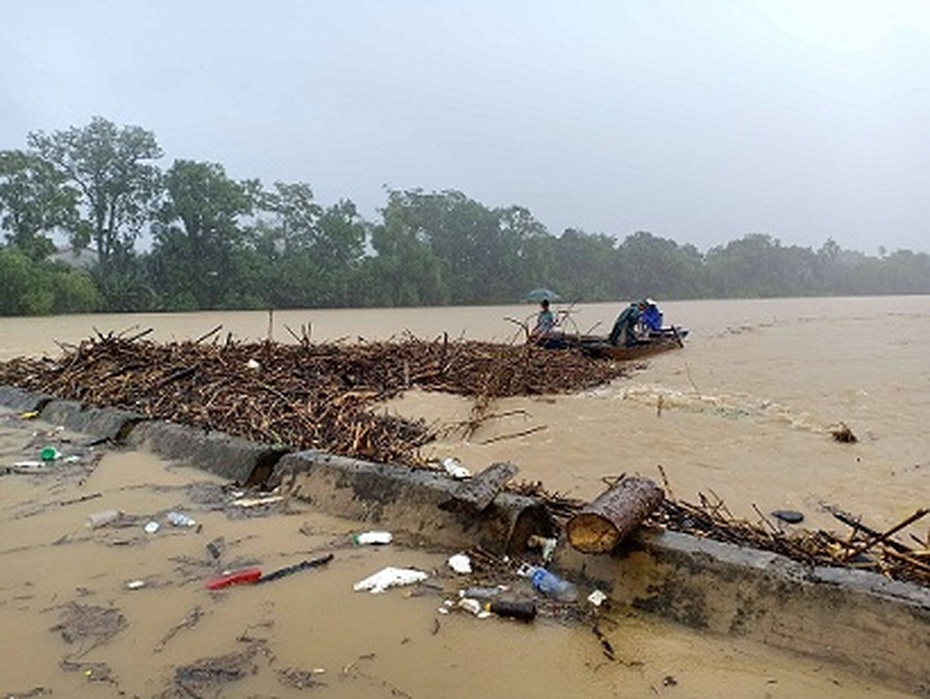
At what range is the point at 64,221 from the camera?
36281 millimetres

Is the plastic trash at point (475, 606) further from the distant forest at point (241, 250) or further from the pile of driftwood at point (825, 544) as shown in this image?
the distant forest at point (241, 250)

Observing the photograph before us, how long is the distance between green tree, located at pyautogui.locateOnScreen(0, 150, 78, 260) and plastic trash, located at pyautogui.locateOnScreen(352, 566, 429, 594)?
37.9m

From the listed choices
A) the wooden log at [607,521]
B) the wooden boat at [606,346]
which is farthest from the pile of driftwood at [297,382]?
the wooden boat at [606,346]

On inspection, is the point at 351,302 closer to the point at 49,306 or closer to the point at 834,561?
the point at 49,306

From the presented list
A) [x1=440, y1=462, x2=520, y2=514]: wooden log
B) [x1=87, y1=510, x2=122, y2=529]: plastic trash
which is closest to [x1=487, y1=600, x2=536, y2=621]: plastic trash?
[x1=440, y1=462, x2=520, y2=514]: wooden log

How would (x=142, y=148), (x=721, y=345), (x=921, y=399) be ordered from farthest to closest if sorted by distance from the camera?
(x=142, y=148), (x=721, y=345), (x=921, y=399)

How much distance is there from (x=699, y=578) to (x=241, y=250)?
42.3m

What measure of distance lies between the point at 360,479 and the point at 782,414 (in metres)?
6.90

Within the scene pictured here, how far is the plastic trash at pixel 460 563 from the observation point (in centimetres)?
328

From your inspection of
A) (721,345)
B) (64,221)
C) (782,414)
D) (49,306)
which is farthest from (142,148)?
(782,414)

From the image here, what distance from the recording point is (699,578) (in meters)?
2.87

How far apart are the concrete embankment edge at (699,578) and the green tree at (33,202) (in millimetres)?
37095

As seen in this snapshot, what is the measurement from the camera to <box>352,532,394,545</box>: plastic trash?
366cm

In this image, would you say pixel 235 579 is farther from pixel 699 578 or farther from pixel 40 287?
pixel 40 287
